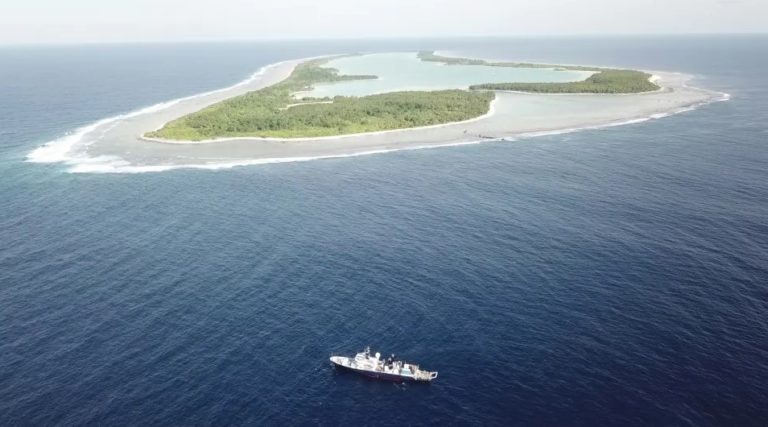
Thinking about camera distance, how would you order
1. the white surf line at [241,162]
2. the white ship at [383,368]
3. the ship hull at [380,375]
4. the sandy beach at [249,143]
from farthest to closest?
1. the sandy beach at [249,143]
2. the white surf line at [241,162]
3. the ship hull at [380,375]
4. the white ship at [383,368]

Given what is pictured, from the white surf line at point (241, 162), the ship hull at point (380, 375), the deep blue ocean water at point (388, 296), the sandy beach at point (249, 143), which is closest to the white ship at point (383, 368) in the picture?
the ship hull at point (380, 375)

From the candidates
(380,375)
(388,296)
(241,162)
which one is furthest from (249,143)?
(380,375)

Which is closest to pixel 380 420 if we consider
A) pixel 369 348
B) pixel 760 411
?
pixel 369 348

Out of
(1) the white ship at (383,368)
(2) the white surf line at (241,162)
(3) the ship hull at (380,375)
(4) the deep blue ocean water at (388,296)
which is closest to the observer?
(4) the deep blue ocean water at (388,296)

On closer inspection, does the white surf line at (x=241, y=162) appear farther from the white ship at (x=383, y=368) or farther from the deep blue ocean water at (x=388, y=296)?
the white ship at (x=383, y=368)

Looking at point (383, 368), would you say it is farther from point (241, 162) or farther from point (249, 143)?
point (249, 143)

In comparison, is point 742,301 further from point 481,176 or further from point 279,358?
point 481,176

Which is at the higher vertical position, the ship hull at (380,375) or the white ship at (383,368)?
the white ship at (383,368)

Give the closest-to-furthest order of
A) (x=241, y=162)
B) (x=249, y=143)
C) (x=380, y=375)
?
(x=380, y=375) < (x=241, y=162) < (x=249, y=143)
